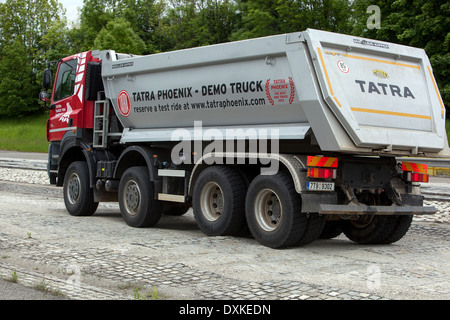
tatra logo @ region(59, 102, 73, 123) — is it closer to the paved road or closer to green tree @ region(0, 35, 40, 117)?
the paved road

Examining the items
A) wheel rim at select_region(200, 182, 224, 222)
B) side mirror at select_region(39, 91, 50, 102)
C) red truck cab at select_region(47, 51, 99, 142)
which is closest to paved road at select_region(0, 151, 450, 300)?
wheel rim at select_region(200, 182, 224, 222)

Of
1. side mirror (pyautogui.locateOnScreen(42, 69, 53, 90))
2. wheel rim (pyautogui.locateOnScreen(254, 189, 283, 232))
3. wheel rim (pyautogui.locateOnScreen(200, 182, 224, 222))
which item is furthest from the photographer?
side mirror (pyautogui.locateOnScreen(42, 69, 53, 90))

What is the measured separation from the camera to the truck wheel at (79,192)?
40.2ft

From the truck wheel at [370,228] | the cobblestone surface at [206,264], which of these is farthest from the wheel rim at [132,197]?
the truck wheel at [370,228]

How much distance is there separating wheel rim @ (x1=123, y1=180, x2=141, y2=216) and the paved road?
0.47 meters

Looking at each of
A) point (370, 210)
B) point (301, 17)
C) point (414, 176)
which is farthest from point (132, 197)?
point (301, 17)

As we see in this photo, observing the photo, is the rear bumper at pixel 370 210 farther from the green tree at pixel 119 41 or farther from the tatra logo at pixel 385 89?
the green tree at pixel 119 41

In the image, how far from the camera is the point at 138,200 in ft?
36.0

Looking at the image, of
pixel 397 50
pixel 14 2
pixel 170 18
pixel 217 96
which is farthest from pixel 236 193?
pixel 14 2

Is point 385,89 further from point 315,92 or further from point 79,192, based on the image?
point 79,192

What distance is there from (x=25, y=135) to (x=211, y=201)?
46545 millimetres

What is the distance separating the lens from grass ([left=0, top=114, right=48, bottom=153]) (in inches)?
1825

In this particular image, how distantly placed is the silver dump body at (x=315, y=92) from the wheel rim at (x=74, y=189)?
9.05 feet

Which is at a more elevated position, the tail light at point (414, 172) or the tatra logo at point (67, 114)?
the tatra logo at point (67, 114)
